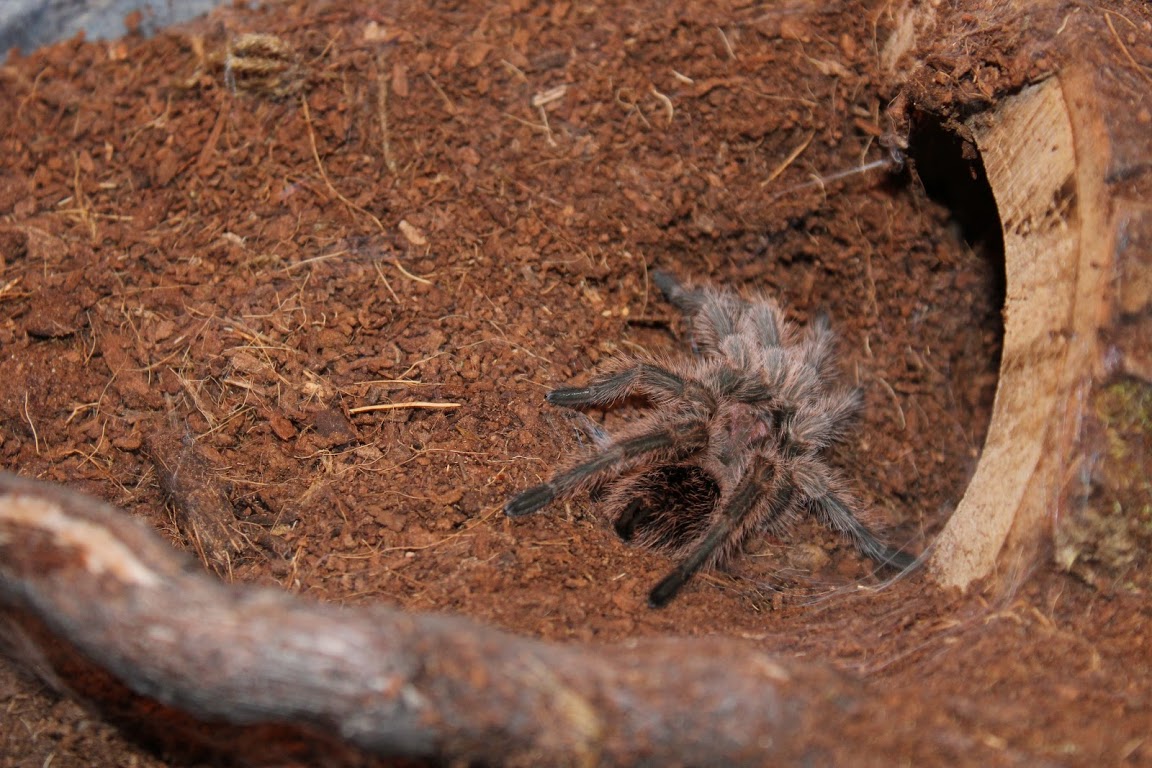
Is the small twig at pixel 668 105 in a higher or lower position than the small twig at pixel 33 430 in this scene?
higher

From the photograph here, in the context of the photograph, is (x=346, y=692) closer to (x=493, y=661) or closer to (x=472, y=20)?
(x=493, y=661)

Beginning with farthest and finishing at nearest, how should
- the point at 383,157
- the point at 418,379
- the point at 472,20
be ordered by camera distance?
the point at 472,20
the point at 383,157
the point at 418,379

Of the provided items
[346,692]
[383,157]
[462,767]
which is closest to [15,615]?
[346,692]

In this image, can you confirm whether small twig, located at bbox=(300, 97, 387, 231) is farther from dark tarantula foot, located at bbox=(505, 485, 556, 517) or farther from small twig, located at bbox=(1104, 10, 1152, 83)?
small twig, located at bbox=(1104, 10, 1152, 83)

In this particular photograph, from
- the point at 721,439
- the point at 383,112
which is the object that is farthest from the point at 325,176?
the point at 721,439

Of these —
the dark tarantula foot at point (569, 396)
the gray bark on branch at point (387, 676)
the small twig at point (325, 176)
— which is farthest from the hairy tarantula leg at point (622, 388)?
the gray bark on branch at point (387, 676)

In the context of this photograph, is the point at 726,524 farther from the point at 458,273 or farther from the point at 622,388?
the point at 458,273

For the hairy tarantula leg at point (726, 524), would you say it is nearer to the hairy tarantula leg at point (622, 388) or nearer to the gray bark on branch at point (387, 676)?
the hairy tarantula leg at point (622, 388)
